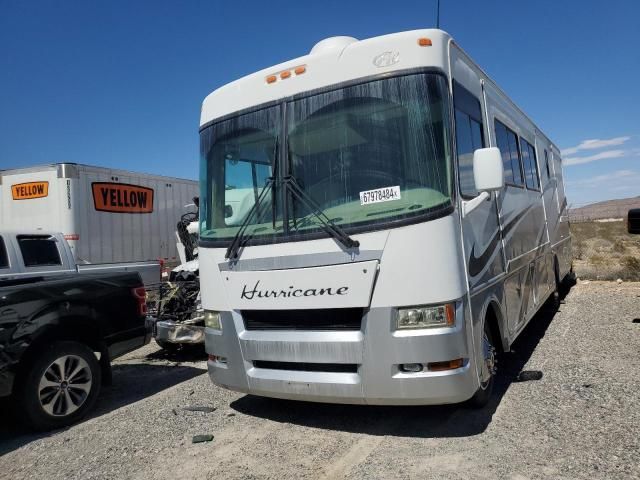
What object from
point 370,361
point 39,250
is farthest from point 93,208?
point 370,361

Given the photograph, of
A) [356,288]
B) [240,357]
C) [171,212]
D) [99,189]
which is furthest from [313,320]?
[171,212]

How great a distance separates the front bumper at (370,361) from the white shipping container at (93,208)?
711 centimetres

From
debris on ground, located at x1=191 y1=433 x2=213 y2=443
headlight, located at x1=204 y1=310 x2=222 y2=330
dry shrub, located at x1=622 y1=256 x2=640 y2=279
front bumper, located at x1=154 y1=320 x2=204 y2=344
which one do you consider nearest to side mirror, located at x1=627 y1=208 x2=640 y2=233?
headlight, located at x1=204 y1=310 x2=222 y2=330

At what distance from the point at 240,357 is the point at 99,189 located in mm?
7541

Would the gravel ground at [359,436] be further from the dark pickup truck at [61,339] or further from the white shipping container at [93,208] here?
the white shipping container at [93,208]

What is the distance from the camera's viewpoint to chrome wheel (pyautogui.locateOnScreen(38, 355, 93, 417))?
4795 mm

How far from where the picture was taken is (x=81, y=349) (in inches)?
203

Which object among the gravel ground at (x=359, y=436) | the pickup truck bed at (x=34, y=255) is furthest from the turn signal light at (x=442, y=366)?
the pickup truck bed at (x=34, y=255)

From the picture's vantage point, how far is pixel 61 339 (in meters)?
5.07

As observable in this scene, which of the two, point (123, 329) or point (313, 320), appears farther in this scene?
point (123, 329)

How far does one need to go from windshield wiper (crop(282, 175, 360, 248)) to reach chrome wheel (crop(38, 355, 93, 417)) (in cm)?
287

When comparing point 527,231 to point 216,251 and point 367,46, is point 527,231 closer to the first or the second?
point 367,46

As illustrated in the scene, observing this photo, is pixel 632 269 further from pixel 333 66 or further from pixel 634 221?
pixel 333 66

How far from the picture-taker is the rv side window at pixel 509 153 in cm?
566
